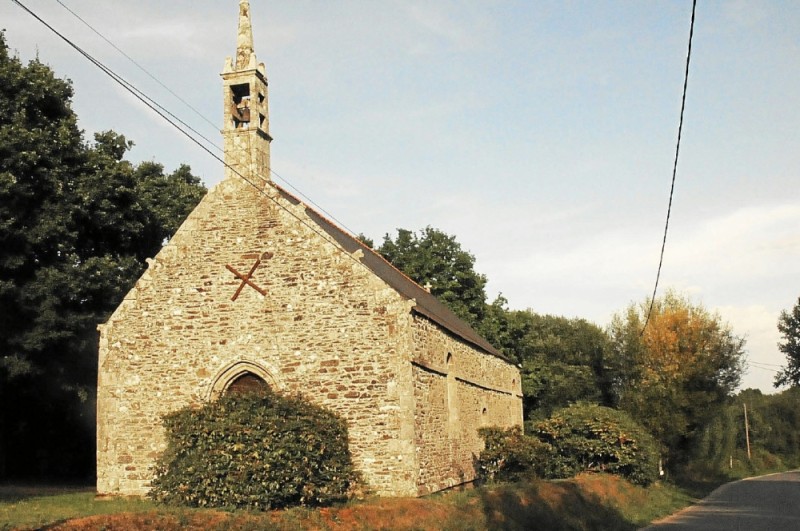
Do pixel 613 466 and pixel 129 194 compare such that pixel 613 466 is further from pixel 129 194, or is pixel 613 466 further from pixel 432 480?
pixel 129 194

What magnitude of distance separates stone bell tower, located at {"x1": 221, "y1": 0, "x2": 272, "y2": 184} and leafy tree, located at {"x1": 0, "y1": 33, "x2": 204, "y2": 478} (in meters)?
7.37

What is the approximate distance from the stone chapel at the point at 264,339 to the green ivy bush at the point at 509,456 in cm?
399

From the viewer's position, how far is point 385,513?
15977mm

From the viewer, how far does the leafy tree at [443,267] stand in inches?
1720

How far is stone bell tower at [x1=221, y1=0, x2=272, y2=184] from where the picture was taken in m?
22.3

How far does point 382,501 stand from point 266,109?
12329 mm

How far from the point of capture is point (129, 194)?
29.9 meters

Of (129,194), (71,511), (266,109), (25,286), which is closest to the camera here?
(71,511)

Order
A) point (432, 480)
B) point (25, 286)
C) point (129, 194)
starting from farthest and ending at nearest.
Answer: point (129, 194) < point (25, 286) < point (432, 480)

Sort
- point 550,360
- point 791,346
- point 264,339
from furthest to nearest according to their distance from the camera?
point 791,346 < point 550,360 < point 264,339

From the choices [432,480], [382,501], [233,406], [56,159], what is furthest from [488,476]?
[56,159]

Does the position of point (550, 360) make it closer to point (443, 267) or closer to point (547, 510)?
point (443, 267)

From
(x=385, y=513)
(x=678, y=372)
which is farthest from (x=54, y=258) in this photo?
(x=678, y=372)

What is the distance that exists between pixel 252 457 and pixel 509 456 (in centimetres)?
1225
